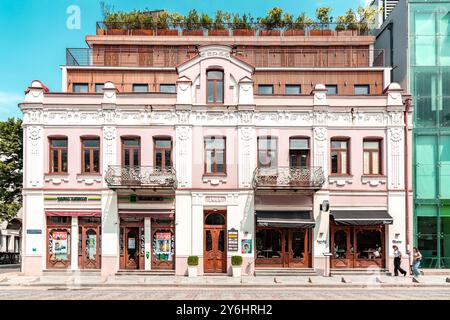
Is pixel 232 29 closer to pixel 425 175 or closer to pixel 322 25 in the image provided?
pixel 322 25

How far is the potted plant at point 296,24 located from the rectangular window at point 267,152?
30.5ft

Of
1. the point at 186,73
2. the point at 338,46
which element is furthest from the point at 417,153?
→ the point at 186,73

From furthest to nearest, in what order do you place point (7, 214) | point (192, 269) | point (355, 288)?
point (7, 214) < point (192, 269) < point (355, 288)

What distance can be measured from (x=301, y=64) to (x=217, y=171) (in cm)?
1018

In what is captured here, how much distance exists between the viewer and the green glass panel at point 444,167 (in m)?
31.5

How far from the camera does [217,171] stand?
Answer: 98.3 ft

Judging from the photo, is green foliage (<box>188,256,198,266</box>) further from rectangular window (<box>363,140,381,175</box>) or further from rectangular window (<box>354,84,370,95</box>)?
rectangular window (<box>354,84,370,95</box>)

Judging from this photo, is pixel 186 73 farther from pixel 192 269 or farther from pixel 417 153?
pixel 417 153

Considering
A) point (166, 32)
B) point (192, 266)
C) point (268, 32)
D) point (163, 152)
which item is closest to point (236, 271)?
point (192, 266)

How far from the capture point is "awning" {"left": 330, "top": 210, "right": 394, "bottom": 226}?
2878 cm

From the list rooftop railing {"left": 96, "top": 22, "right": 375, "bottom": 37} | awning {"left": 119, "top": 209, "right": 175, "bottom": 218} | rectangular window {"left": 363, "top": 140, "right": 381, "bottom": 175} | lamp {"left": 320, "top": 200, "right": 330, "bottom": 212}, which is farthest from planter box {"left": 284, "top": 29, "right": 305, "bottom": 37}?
awning {"left": 119, "top": 209, "right": 175, "bottom": 218}

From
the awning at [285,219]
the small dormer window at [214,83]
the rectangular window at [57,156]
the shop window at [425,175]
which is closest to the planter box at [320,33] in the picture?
the small dormer window at [214,83]

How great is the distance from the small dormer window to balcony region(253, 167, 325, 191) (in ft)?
15.3
